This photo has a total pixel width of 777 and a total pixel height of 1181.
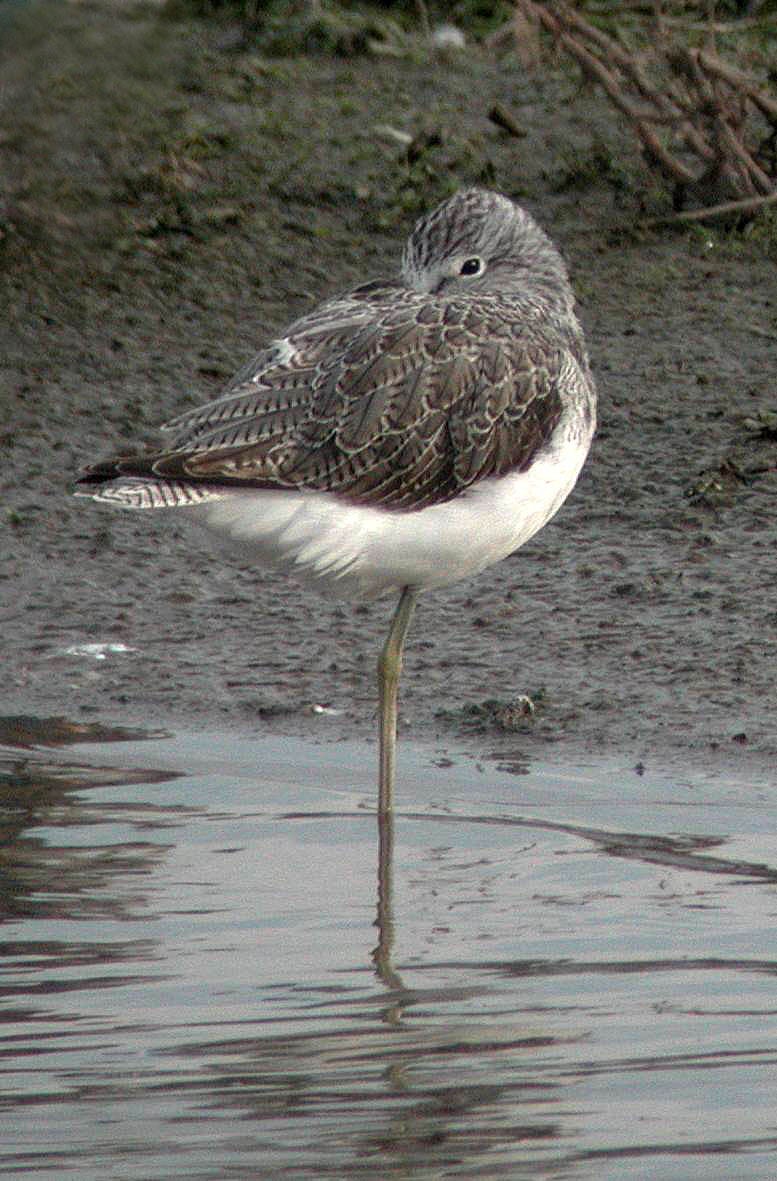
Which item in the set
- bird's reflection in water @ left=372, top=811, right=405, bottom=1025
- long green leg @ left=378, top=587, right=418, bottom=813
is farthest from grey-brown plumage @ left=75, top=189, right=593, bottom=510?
bird's reflection in water @ left=372, top=811, right=405, bottom=1025

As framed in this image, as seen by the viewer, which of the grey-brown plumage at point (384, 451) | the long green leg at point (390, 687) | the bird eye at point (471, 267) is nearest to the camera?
the grey-brown plumage at point (384, 451)

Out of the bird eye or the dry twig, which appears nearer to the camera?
the bird eye

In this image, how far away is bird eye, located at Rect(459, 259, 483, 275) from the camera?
6.55m

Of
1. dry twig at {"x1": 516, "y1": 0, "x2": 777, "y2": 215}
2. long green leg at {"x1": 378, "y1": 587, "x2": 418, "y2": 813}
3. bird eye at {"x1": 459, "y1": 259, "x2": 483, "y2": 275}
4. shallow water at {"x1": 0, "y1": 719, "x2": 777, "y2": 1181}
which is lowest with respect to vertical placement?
shallow water at {"x1": 0, "y1": 719, "x2": 777, "y2": 1181}

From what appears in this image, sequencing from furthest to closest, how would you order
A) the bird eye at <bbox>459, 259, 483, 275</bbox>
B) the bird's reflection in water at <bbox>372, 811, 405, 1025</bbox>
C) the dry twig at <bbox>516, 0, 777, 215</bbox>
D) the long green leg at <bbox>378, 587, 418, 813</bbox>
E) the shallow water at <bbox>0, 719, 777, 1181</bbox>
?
the dry twig at <bbox>516, 0, 777, 215</bbox> < the bird eye at <bbox>459, 259, 483, 275</bbox> < the long green leg at <bbox>378, 587, 418, 813</bbox> < the bird's reflection in water at <bbox>372, 811, 405, 1025</bbox> < the shallow water at <bbox>0, 719, 777, 1181</bbox>

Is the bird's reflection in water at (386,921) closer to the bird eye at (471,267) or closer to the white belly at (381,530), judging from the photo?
the white belly at (381,530)

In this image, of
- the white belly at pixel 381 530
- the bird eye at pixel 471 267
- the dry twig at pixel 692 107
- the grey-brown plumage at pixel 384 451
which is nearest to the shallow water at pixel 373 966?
the grey-brown plumage at pixel 384 451

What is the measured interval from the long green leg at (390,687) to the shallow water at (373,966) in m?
0.09

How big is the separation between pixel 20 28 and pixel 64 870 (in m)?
2.47

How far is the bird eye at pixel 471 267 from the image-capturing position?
655 centimetres

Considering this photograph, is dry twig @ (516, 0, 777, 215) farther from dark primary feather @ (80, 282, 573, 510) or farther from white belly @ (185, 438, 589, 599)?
white belly @ (185, 438, 589, 599)

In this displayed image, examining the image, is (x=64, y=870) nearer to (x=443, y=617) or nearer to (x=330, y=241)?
(x=443, y=617)

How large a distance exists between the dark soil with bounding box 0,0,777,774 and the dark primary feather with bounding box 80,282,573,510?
905mm

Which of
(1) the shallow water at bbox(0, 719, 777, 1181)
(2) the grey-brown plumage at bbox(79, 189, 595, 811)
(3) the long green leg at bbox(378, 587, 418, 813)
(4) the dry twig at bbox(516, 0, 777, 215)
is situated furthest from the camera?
(4) the dry twig at bbox(516, 0, 777, 215)
